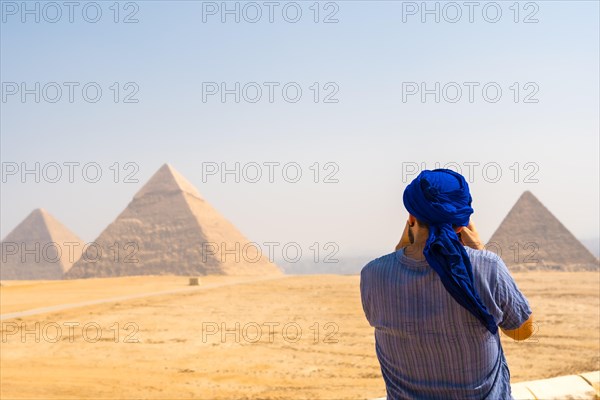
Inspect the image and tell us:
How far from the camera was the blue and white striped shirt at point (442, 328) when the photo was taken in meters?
1.51

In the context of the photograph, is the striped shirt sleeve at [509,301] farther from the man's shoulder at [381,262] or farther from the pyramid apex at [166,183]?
the pyramid apex at [166,183]

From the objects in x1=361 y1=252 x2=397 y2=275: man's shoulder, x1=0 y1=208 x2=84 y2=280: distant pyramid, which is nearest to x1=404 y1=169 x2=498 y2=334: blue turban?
x1=361 y1=252 x2=397 y2=275: man's shoulder

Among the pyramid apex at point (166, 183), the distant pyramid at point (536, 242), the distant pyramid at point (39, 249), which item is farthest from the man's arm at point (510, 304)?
the distant pyramid at point (39, 249)

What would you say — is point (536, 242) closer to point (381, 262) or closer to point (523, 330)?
point (523, 330)

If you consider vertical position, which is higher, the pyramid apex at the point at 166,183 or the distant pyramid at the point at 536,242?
the pyramid apex at the point at 166,183

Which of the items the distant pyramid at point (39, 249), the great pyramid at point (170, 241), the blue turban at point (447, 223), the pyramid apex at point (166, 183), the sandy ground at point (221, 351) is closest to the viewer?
the blue turban at point (447, 223)

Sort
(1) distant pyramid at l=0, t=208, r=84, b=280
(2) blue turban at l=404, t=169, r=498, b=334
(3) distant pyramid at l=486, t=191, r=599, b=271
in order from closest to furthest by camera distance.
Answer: (2) blue turban at l=404, t=169, r=498, b=334 < (3) distant pyramid at l=486, t=191, r=599, b=271 < (1) distant pyramid at l=0, t=208, r=84, b=280

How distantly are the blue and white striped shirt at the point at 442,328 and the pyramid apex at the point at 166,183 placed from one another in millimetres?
76490

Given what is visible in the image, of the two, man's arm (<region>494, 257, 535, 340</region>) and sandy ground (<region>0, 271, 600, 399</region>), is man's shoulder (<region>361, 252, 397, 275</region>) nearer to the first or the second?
man's arm (<region>494, 257, 535, 340</region>)

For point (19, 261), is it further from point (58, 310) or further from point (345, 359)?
point (345, 359)

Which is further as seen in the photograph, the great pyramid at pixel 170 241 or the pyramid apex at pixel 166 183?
the pyramid apex at pixel 166 183

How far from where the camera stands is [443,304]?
151 centimetres

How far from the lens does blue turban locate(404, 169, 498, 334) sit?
148 centimetres

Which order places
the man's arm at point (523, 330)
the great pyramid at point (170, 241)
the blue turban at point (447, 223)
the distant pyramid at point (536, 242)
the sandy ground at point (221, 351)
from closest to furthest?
the blue turban at point (447, 223) → the man's arm at point (523, 330) → the sandy ground at point (221, 351) → the distant pyramid at point (536, 242) → the great pyramid at point (170, 241)
